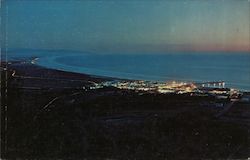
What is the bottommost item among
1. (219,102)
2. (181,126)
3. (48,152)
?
(48,152)

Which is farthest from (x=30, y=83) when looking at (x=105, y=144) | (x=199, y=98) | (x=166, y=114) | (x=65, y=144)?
(x=199, y=98)

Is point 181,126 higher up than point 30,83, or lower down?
lower down

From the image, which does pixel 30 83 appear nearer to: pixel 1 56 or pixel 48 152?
pixel 1 56

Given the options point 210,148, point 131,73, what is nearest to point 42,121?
point 131,73

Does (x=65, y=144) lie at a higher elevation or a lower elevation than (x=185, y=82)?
lower

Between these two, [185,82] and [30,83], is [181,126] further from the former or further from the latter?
[30,83]

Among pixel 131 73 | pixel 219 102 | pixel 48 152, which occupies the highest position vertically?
pixel 131 73
